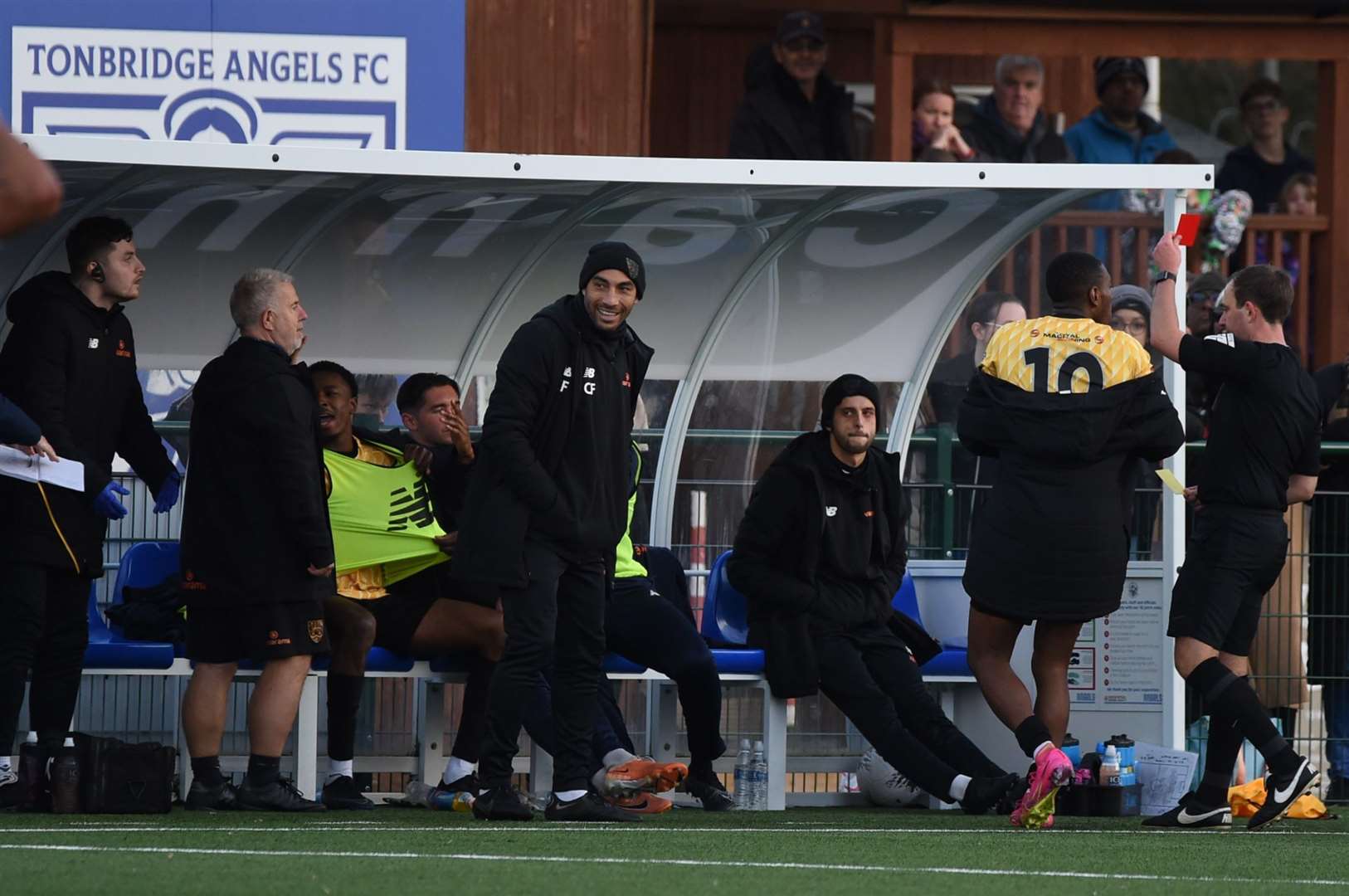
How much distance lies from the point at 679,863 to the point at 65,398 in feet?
10.1

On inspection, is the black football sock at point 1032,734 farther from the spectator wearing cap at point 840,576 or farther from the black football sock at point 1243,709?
the spectator wearing cap at point 840,576

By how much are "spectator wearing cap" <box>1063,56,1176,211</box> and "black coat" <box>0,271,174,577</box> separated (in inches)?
268

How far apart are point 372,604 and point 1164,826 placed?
2975 millimetres

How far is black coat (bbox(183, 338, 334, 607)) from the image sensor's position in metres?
8.29

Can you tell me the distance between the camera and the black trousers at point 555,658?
7906 mm

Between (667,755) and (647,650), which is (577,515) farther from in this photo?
(667,755)

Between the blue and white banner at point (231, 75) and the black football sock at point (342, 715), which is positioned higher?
the blue and white banner at point (231, 75)

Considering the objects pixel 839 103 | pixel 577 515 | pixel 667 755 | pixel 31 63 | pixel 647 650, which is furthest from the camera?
pixel 839 103

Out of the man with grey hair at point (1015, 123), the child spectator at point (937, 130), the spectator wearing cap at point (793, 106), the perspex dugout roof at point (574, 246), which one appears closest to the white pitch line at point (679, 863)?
the perspex dugout roof at point (574, 246)

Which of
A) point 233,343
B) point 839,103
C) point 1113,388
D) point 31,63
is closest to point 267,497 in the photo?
point 233,343

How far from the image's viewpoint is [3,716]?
8.10 m

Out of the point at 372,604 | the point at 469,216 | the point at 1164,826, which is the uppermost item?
the point at 469,216

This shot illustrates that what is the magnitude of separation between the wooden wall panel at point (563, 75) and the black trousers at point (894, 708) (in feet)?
13.1

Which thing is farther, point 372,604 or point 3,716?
point 372,604
